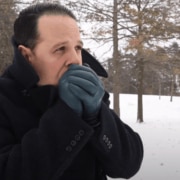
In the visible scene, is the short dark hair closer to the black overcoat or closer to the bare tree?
the black overcoat

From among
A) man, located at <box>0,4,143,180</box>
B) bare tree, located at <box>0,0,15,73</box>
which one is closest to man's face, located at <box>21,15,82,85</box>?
man, located at <box>0,4,143,180</box>

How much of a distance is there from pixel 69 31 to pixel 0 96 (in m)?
0.35

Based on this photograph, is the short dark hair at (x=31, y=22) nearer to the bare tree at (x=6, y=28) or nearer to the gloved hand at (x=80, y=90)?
the gloved hand at (x=80, y=90)

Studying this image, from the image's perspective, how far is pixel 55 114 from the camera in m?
1.17

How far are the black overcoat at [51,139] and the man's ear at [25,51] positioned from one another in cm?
2

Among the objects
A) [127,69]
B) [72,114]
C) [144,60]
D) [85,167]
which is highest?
[72,114]

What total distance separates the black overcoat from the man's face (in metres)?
0.04

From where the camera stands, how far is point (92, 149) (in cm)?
127

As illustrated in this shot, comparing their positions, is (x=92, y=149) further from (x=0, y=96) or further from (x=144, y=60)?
(x=144, y=60)

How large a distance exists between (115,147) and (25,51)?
0.49 metres

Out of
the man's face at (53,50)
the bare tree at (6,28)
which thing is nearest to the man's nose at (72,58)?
the man's face at (53,50)

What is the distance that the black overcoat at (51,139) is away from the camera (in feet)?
3.69

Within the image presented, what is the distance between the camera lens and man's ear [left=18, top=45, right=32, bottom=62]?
126 cm

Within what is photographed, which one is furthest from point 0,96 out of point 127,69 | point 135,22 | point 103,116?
point 127,69
